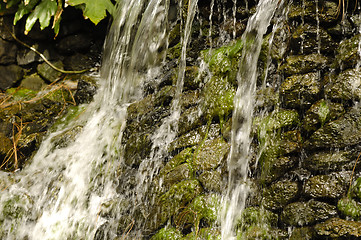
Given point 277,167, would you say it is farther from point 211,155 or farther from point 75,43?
point 75,43

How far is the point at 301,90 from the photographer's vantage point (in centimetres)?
262

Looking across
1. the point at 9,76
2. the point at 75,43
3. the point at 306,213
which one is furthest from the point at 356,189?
the point at 9,76

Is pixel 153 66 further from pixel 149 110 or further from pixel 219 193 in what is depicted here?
pixel 219 193

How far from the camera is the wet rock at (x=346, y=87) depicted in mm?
2387

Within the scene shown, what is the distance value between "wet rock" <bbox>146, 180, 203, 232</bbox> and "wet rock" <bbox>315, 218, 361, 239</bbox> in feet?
2.98

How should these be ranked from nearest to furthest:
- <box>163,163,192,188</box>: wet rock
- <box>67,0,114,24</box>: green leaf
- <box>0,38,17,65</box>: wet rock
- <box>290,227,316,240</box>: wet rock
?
<box>290,227,316,240</box>: wet rock
<box>163,163,192,188</box>: wet rock
<box>67,0,114,24</box>: green leaf
<box>0,38,17,65</box>: wet rock

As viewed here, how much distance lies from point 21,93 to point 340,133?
4.01 metres

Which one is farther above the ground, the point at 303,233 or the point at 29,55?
the point at 29,55

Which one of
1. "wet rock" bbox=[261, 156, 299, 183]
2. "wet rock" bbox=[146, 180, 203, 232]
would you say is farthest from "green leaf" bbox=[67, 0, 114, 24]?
"wet rock" bbox=[261, 156, 299, 183]

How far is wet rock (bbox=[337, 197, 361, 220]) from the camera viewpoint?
2.12m

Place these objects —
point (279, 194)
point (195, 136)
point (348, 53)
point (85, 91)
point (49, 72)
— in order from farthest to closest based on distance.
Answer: point (49, 72) < point (85, 91) < point (195, 136) < point (348, 53) < point (279, 194)

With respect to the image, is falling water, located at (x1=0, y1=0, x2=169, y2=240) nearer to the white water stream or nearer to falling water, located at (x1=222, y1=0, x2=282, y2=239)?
the white water stream

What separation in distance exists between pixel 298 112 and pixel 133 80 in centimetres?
200

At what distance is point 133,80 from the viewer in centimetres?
402
